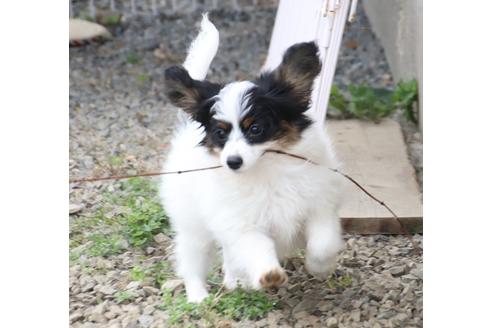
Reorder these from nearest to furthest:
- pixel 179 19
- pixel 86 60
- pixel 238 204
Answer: pixel 238 204 → pixel 86 60 → pixel 179 19

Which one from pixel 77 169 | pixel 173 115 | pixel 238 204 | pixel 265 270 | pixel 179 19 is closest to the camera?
pixel 265 270

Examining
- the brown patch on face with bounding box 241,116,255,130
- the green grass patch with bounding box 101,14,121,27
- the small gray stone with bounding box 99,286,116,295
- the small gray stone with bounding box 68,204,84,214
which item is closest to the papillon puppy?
the brown patch on face with bounding box 241,116,255,130

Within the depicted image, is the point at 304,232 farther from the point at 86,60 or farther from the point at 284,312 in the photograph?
the point at 86,60

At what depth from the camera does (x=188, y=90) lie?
372 centimetres

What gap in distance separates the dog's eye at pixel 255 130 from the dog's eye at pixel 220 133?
0.10 metres

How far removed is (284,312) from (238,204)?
542 millimetres

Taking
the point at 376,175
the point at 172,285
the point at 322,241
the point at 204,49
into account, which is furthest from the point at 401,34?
the point at 322,241

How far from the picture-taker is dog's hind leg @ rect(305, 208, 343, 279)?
3613mm

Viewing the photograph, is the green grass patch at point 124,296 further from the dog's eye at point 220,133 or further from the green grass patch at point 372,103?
the green grass patch at point 372,103

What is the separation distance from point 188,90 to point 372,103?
3274 mm

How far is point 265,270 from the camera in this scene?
344 cm

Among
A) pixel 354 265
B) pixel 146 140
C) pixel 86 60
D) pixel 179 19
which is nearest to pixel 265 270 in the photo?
pixel 354 265

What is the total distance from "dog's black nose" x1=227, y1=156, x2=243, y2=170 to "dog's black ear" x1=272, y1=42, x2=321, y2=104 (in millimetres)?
416

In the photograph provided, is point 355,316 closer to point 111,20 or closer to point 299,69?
point 299,69
